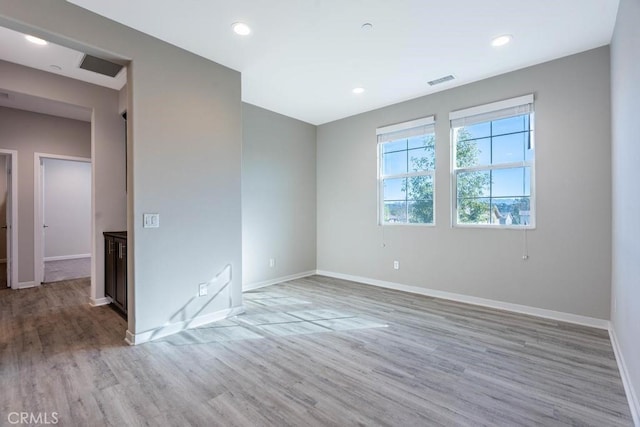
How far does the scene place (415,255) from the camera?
4.47 m

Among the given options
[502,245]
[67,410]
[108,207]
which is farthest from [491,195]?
[108,207]

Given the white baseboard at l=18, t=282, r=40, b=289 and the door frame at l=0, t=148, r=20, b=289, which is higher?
the door frame at l=0, t=148, r=20, b=289

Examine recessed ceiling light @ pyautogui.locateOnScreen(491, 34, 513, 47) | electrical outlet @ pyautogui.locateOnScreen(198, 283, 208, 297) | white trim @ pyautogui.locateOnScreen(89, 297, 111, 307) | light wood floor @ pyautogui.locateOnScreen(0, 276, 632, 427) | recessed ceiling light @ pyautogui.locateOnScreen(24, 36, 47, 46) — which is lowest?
light wood floor @ pyautogui.locateOnScreen(0, 276, 632, 427)

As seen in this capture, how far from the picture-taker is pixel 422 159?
4.46 m

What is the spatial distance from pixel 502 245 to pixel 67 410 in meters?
4.29

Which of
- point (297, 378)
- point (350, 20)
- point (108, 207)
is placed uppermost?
point (350, 20)

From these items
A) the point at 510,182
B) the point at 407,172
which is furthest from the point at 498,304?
the point at 407,172

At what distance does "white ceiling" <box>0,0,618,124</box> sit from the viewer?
245cm

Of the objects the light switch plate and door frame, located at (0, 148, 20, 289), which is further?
door frame, located at (0, 148, 20, 289)

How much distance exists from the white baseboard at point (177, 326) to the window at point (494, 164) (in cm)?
317

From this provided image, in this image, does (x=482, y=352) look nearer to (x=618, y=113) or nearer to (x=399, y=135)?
(x=618, y=113)

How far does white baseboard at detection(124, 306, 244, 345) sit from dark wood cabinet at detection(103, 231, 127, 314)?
0.81 metres

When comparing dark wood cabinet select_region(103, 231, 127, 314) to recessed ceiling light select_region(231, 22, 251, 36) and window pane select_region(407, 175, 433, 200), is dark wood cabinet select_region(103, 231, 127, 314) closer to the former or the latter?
recessed ceiling light select_region(231, 22, 251, 36)

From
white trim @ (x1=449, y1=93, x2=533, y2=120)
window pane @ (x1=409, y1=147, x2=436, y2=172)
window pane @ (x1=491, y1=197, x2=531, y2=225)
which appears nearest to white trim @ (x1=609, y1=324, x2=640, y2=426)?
window pane @ (x1=491, y1=197, x2=531, y2=225)
